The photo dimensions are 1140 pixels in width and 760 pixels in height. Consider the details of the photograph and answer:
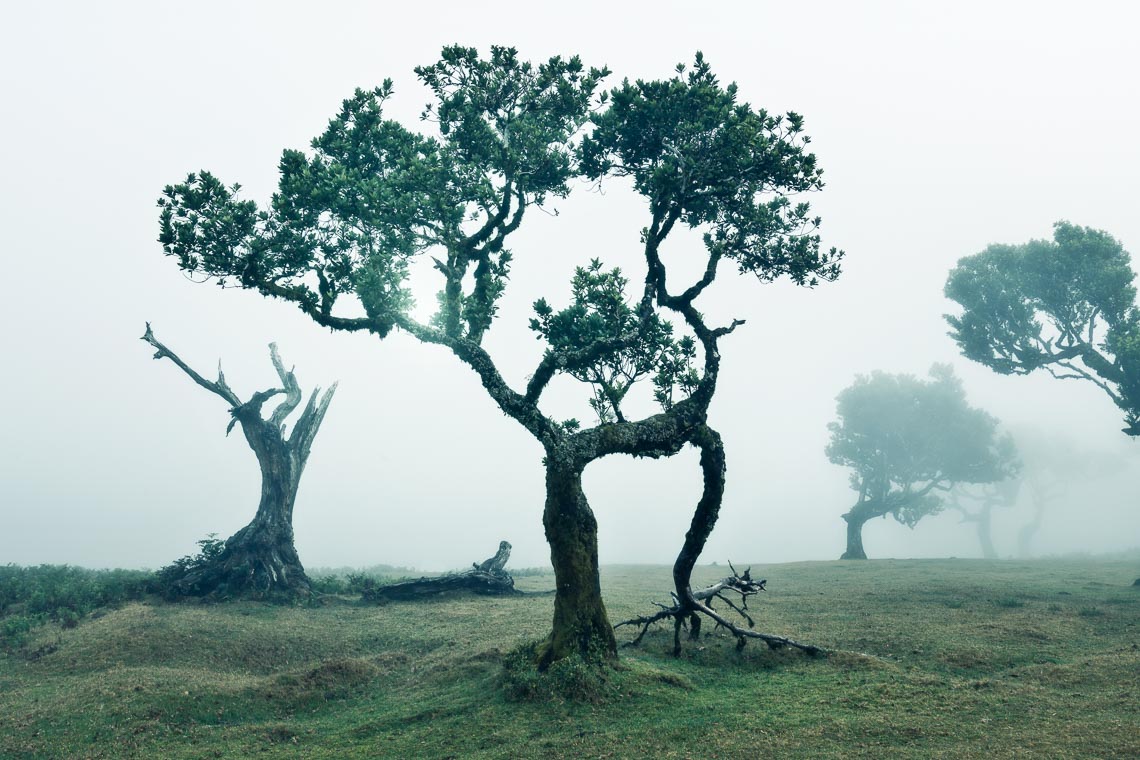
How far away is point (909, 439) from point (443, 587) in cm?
4747

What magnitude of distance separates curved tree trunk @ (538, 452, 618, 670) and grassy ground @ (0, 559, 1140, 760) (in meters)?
0.91

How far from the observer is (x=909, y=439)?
59062 millimetres

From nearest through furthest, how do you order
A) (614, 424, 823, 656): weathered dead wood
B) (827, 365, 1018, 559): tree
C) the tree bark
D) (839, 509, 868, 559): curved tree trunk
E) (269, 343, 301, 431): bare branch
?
(614, 424, 823, 656): weathered dead wood → the tree bark → (269, 343, 301, 431): bare branch → (839, 509, 868, 559): curved tree trunk → (827, 365, 1018, 559): tree

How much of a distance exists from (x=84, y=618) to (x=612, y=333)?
1987 cm

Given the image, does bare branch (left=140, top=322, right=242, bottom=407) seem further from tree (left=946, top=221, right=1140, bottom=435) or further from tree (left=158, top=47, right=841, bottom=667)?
tree (left=946, top=221, right=1140, bottom=435)

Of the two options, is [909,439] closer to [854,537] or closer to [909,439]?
[909,439]

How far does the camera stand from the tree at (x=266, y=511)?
86.3 ft

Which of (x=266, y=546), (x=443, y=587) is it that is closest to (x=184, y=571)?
(x=266, y=546)

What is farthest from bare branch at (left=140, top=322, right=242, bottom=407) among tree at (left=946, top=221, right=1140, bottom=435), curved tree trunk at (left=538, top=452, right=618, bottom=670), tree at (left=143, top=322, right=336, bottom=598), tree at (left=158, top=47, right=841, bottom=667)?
tree at (left=946, top=221, right=1140, bottom=435)

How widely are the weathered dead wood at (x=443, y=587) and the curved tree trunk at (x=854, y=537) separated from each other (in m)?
34.8

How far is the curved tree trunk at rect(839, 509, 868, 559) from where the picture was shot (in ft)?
172

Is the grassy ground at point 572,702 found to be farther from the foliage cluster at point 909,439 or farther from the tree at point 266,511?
the foliage cluster at point 909,439

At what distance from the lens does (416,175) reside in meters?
16.5

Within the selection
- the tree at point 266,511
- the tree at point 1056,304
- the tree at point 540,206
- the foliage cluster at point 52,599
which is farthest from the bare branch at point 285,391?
the tree at point 1056,304
